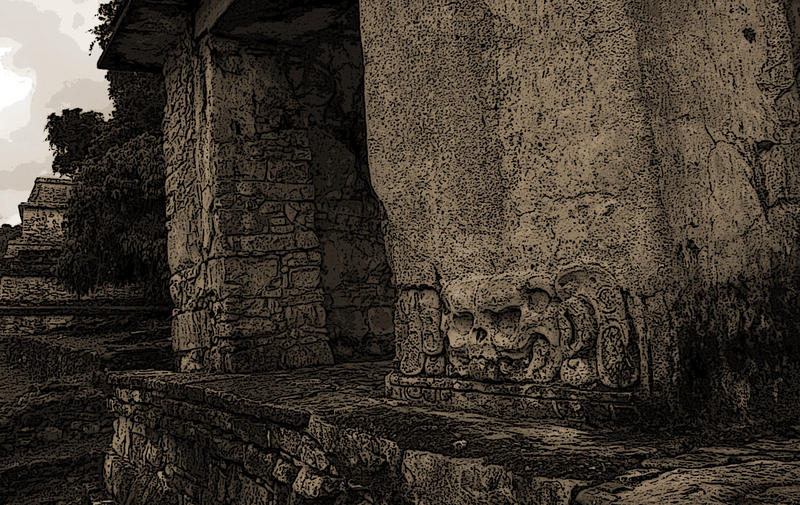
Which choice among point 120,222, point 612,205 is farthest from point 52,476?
point 612,205

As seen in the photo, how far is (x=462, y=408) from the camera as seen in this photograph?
2.21 metres

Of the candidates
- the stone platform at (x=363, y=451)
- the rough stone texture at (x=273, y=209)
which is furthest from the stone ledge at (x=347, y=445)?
the rough stone texture at (x=273, y=209)

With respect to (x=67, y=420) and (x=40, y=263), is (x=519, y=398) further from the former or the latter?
(x=40, y=263)

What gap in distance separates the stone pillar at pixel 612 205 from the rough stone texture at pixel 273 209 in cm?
222

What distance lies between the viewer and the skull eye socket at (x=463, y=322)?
2.25 metres

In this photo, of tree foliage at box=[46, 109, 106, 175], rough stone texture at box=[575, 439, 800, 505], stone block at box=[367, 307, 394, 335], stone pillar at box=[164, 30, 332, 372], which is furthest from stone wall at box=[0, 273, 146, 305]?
rough stone texture at box=[575, 439, 800, 505]

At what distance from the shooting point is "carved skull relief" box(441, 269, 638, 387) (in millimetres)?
1859

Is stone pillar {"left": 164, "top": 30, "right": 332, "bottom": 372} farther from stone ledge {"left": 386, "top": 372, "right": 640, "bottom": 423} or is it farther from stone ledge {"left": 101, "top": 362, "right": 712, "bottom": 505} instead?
stone ledge {"left": 386, "top": 372, "right": 640, "bottom": 423}

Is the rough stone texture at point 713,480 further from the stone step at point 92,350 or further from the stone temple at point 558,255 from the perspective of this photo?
the stone step at point 92,350

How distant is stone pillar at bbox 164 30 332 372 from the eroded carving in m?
2.06

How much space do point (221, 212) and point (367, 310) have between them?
4.17 feet

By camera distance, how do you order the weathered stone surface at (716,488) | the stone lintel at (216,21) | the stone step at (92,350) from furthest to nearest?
1. the stone step at (92,350)
2. the stone lintel at (216,21)
3. the weathered stone surface at (716,488)

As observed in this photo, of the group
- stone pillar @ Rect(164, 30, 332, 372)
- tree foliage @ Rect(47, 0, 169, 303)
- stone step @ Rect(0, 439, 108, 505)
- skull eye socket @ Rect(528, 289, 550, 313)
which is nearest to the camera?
skull eye socket @ Rect(528, 289, 550, 313)

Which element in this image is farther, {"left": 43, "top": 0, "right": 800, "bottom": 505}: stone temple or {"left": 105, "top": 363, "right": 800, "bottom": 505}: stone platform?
{"left": 43, "top": 0, "right": 800, "bottom": 505}: stone temple
